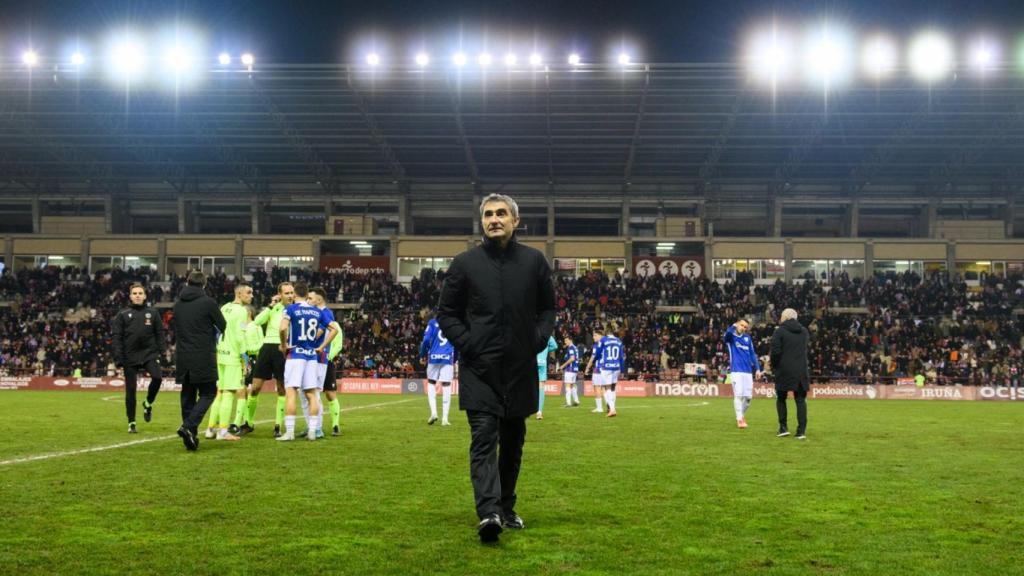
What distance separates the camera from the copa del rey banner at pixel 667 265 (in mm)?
53031

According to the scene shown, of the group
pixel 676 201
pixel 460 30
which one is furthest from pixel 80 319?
pixel 676 201

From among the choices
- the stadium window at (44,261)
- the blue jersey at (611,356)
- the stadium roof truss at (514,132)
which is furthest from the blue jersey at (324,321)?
the stadium window at (44,261)

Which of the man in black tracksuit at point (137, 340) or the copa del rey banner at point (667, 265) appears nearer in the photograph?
the man in black tracksuit at point (137, 340)

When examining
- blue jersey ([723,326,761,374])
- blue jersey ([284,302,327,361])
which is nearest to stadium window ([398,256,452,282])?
blue jersey ([723,326,761,374])

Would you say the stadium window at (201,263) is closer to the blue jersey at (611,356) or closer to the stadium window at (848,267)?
the stadium window at (848,267)

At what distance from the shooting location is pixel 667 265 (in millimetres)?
53406

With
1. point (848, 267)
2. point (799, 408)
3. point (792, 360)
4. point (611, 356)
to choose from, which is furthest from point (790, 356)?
point (848, 267)

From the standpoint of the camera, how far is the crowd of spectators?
40.0 metres

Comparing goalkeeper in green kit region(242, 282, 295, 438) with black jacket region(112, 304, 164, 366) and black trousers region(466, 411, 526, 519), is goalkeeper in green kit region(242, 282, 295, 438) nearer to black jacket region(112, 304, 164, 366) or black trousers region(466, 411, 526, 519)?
black jacket region(112, 304, 164, 366)

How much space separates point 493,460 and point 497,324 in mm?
954

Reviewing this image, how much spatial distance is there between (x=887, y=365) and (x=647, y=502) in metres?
36.3

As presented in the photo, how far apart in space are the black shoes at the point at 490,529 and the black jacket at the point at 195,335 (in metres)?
6.65

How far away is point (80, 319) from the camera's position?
4800cm

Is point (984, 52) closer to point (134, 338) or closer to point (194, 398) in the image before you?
point (134, 338)
